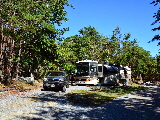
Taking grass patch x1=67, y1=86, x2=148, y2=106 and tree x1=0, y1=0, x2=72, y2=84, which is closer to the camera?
grass patch x1=67, y1=86, x2=148, y2=106

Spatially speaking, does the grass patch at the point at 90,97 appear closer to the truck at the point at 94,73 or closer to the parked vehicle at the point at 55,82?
the parked vehicle at the point at 55,82

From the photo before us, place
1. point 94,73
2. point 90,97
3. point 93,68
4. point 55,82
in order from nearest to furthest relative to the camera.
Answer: point 90,97 → point 55,82 → point 94,73 → point 93,68

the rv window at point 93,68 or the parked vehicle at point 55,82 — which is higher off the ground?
the rv window at point 93,68

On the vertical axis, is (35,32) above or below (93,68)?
above

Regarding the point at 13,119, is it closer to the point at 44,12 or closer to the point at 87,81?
the point at 44,12

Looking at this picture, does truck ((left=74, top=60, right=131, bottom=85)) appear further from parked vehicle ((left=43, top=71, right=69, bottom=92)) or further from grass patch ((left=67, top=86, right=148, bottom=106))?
grass patch ((left=67, top=86, right=148, bottom=106))

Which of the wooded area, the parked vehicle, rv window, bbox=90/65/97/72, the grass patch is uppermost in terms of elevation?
the wooded area

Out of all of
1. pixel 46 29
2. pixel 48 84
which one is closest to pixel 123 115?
pixel 48 84

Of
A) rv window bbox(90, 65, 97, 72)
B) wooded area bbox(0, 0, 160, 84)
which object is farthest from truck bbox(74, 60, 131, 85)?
wooded area bbox(0, 0, 160, 84)

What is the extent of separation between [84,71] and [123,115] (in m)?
14.7

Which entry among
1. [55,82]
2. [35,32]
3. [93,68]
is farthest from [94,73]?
[35,32]

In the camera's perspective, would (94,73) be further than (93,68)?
No

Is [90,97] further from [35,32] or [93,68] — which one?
[93,68]

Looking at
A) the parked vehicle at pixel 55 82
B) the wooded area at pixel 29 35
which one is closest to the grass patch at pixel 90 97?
the parked vehicle at pixel 55 82
